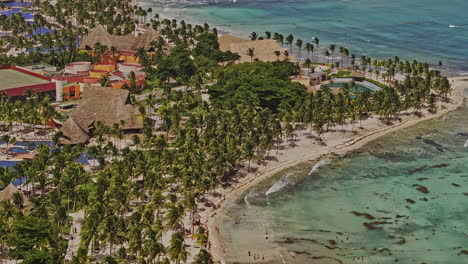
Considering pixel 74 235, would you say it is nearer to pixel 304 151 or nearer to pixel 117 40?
pixel 304 151

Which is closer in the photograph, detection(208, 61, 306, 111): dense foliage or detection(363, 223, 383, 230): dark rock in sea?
detection(363, 223, 383, 230): dark rock in sea

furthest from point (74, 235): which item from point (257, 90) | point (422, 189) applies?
point (257, 90)

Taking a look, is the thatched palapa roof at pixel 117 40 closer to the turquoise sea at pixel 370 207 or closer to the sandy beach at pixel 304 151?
the sandy beach at pixel 304 151

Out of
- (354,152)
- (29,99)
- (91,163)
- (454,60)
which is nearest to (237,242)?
(91,163)

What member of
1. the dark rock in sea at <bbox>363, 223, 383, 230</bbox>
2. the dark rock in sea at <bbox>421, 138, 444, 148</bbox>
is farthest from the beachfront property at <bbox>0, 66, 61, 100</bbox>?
the dark rock in sea at <bbox>421, 138, 444, 148</bbox>

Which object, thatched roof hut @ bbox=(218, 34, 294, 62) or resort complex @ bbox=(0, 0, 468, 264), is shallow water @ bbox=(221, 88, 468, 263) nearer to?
resort complex @ bbox=(0, 0, 468, 264)

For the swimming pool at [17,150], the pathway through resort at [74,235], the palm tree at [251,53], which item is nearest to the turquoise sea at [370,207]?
the pathway through resort at [74,235]
